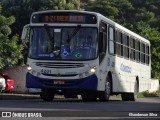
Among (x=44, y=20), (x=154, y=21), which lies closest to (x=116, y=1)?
(x=154, y=21)

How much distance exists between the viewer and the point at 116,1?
90.5m

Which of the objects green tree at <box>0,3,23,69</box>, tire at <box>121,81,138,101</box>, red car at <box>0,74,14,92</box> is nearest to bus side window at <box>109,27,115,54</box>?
tire at <box>121,81,138,101</box>

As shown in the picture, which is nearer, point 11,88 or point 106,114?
point 106,114

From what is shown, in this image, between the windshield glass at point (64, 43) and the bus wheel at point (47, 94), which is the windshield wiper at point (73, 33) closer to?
the windshield glass at point (64, 43)

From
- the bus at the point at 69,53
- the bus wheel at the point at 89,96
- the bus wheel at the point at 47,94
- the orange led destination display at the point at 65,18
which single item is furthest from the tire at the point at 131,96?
the orange led destination display at the point at 65,18

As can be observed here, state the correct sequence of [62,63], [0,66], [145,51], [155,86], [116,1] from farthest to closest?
1. [116,1]
2. [155,86]
3. [0,66]
4. [145,51]
5. [62,63]

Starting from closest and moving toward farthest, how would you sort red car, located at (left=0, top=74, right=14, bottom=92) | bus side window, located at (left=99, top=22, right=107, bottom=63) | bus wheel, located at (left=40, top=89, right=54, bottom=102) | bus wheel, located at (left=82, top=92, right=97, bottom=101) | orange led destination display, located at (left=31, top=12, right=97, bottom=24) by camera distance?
bus side window, located at (left=99, top=22, right=107, bottom=63), orange led destination display, located at (left=31, top=12, right=97, bottom=24), bus wheel, located at (left=40, top=89, right=54, bottom=102), bus wheel, located at (left=82, top=92, right=97, bottom=101), red car, located at (left=0, top=74, right=14, bottom=92)

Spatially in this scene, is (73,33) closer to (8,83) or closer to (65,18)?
(65,18)

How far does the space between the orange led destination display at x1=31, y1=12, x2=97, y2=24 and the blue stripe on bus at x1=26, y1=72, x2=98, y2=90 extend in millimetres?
2125

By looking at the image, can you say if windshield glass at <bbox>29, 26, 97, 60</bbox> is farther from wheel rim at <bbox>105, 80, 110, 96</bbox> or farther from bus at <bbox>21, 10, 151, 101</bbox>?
wheel rim at <bbox>105, 80, 110, 96</bbox>

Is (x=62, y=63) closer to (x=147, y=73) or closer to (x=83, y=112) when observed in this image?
(x=83, y=112)

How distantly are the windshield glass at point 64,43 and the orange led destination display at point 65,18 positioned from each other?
313 millimetres

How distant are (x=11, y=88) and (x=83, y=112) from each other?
19.8 metres

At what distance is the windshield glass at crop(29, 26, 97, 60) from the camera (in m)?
20.6
